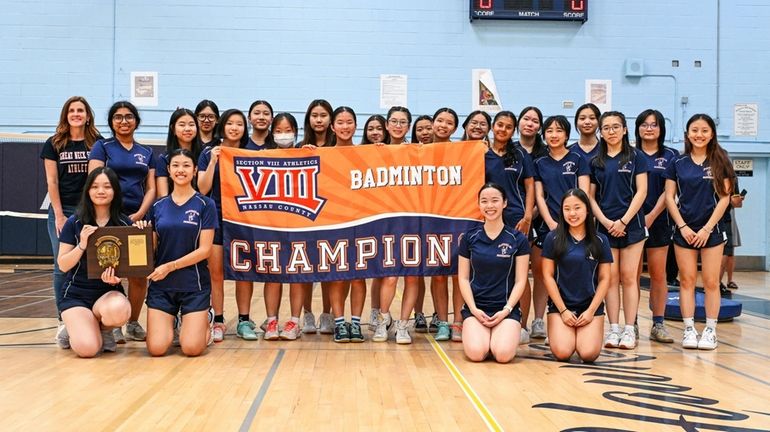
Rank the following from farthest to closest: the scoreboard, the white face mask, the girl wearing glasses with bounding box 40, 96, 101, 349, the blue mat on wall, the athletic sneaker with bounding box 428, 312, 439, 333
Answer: the scoreboard → the blue mat on wall → the athletic sneaker with bounding box 428, 312, 439, 333 → the white face mask → the girl wearing glasses with bounding box 40, 96, 101, 349

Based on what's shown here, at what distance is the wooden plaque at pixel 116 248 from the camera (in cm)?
423

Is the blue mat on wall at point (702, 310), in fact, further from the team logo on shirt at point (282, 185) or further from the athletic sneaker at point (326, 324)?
the team logo on shirt at point (282, 185)

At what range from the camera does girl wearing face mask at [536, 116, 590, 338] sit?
15.6 ft

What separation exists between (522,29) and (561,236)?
762 centimetres

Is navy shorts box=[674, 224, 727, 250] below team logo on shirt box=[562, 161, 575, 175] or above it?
below

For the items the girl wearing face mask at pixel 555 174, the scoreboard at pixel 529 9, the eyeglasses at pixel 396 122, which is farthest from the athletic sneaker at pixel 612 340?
the scoreboard at pixel 529 9

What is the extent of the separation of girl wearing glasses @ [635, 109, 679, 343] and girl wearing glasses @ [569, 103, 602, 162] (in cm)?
38

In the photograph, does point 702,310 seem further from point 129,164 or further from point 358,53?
point 358,53

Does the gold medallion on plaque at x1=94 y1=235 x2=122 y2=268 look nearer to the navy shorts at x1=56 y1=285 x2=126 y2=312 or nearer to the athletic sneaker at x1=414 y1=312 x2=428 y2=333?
the navy shorts at x1=56 y1=285 x2=126 y2=312

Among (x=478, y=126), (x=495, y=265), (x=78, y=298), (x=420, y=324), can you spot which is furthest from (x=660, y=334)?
(x=78, y=298)

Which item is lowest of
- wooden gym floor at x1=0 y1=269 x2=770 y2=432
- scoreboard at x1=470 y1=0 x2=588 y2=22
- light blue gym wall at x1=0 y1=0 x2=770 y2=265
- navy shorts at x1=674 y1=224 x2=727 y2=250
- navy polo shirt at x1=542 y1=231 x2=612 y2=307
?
wooden gym floor at x1=0 y1=269 x2=770 y2=432

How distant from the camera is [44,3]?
430 inches

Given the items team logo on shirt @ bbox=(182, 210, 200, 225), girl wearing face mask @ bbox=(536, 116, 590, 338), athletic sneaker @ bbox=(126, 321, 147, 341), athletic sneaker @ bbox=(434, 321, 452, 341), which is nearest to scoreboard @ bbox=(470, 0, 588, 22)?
girl wearing face mask @ bbox=(536, 116, 590, 338)

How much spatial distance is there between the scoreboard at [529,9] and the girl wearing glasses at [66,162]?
7.62m
